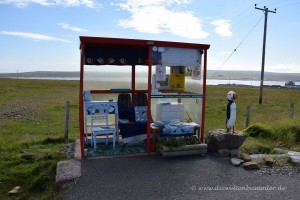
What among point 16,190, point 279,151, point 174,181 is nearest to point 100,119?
point 16,190

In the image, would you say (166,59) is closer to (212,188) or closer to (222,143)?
(222,143)

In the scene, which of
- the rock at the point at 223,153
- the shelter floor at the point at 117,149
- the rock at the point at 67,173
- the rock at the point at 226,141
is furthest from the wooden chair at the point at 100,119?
the rock at the point at 223,153

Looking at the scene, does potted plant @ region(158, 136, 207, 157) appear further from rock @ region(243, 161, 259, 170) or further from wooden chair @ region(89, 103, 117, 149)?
wooden chair @ region(89, 103, 117, 149)

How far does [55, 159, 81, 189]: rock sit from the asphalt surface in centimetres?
13

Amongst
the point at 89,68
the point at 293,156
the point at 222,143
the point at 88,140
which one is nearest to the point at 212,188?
the point at 222,143

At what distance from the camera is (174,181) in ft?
18.2

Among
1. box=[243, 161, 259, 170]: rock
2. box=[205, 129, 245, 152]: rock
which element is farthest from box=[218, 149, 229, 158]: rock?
box=[243, 161, 259, 170]: rock

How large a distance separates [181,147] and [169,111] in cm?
117

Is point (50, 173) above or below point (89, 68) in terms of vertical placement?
below

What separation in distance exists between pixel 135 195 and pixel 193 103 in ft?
12.0

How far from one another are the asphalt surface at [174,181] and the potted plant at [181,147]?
0.21 metres

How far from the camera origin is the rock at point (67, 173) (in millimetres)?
5352

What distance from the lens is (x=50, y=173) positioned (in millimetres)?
6031

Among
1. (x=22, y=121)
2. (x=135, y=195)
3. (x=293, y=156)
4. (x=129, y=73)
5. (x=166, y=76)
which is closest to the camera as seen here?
(x=135, y=195)
